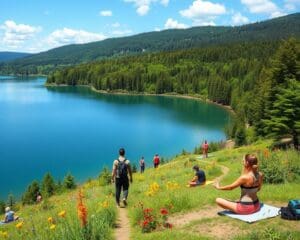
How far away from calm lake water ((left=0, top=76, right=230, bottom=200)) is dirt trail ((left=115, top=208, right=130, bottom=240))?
103 feet

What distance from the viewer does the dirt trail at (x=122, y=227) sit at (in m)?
9.46

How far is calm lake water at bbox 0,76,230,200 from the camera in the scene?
2026 inches

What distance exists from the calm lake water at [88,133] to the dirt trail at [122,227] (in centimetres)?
3136

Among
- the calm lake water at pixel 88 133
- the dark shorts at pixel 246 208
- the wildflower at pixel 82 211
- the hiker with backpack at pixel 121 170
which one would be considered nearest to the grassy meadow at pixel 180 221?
the wildflower at pixel 82 211

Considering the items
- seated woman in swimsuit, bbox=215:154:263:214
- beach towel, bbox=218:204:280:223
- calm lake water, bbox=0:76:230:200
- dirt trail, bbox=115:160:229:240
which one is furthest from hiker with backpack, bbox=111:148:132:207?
calm lake water, bbox=0:76:230:200

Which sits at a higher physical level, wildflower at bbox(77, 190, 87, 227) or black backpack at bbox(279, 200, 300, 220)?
wildflower at bbox(77, 190, 87, 227)

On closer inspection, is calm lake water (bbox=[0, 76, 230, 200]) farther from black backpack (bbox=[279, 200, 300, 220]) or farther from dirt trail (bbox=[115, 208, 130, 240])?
black backpack (bbox=[279, 200, 300, 220])

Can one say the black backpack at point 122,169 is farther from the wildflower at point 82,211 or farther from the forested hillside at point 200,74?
the forested hillside at point 200,74

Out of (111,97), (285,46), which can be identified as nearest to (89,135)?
(285,46)

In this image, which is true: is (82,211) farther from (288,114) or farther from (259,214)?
(288,114)

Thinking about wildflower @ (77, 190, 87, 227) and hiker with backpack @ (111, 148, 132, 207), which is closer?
wildflower @ (77, 190, 87, 227)

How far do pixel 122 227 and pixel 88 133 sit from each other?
68.9 m

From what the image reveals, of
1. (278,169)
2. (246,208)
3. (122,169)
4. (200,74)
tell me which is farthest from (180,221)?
(200,74)

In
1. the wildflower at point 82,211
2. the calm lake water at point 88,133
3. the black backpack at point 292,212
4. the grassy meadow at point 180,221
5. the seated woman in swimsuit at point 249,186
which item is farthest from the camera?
the calm lake water at point 88,133
